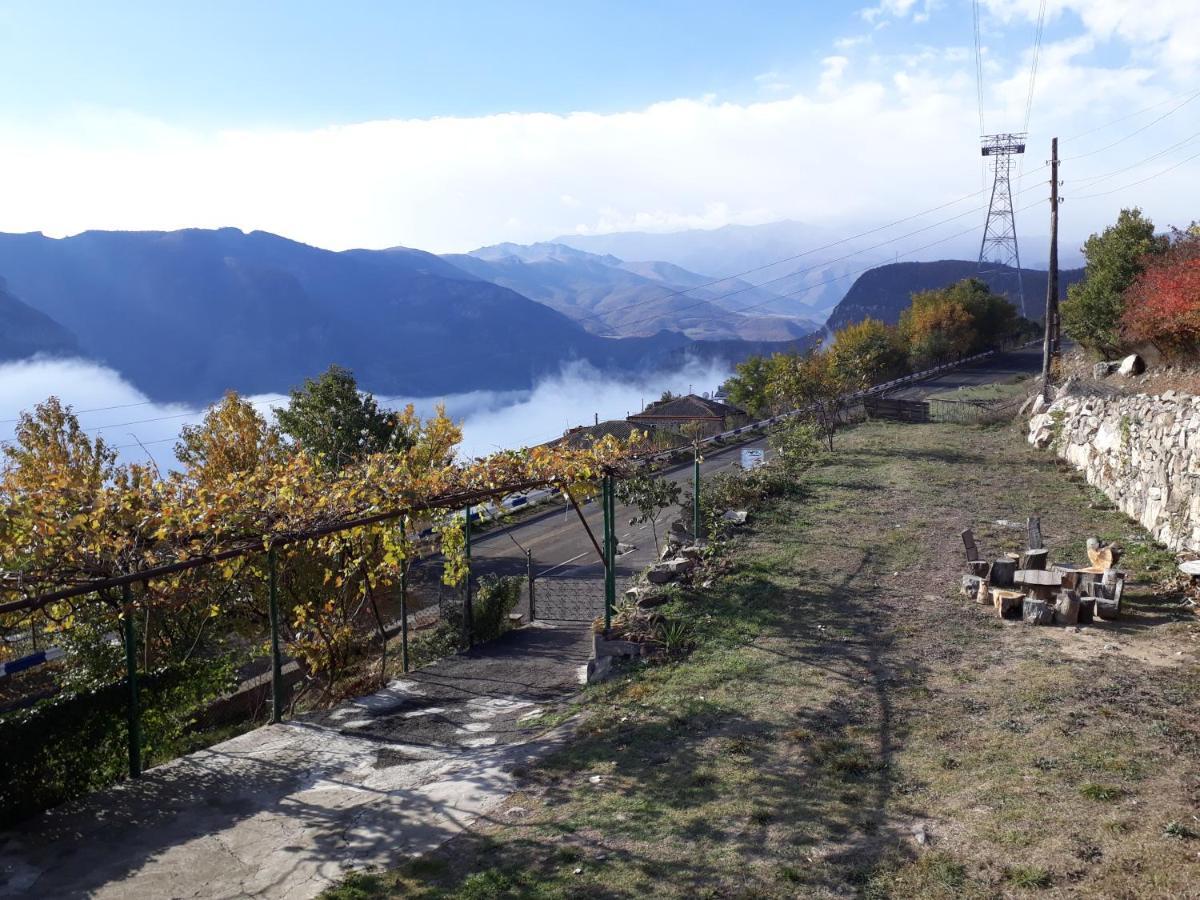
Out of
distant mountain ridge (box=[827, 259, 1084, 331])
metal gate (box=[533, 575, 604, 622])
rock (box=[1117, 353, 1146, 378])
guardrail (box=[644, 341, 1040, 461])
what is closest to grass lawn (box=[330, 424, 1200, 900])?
metal gate (box=[533, 575, 604, 622])

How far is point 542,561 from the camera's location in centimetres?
2892

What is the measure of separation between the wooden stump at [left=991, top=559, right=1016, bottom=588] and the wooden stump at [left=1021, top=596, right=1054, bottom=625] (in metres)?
0.97

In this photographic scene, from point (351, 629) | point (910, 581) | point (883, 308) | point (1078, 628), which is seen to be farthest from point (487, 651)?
point (883, 308)

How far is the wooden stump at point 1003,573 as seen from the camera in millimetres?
10984

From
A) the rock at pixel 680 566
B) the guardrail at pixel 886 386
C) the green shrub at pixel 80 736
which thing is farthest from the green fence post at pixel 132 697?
the guardrail at pixel 886 386

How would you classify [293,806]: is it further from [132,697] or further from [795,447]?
[795,447]

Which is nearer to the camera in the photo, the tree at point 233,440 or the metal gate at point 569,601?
the metal gate at point 569,601

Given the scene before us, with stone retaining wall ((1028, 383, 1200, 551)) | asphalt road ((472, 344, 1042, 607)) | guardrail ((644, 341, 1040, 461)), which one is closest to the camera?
stone retaining wall ((1028, 383, 1200, 551))

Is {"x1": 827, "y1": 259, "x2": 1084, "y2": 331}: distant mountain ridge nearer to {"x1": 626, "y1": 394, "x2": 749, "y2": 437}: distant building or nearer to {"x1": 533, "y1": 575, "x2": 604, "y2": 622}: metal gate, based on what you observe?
{"x1": 626, "y1": 394, "x2": 749, "y2": 437}: distant building

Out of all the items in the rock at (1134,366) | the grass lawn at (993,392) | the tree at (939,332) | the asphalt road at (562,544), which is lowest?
the asphalt road at (562,544)

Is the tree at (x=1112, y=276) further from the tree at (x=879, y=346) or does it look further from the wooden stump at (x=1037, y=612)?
the wooden stump at (x=1037, y=612)

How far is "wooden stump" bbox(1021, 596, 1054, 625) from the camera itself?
9914 millimetres

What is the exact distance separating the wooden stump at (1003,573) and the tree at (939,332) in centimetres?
5326

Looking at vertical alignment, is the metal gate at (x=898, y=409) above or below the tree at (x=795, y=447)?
above
